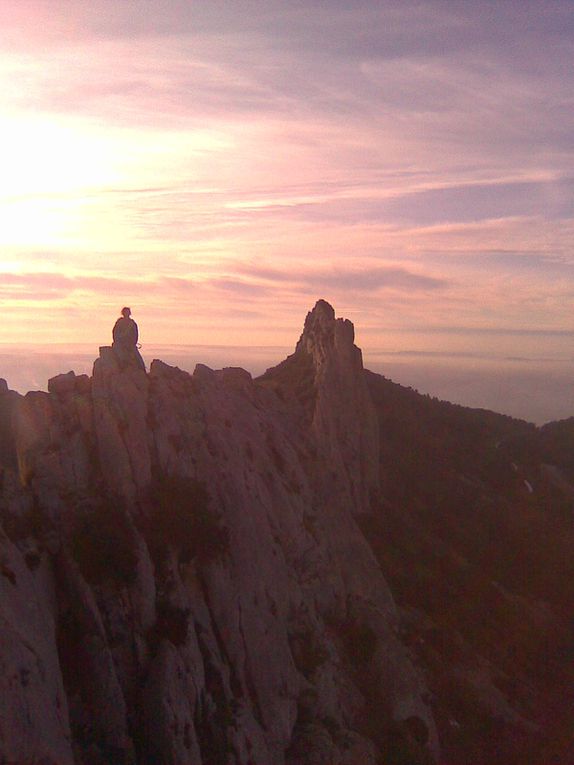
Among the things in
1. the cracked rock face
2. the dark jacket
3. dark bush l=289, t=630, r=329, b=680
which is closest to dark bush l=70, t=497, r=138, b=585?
the cracked rock face

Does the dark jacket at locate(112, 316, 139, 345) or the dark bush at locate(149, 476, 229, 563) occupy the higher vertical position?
the dark jacket at locate(112, 316, 139, 345)

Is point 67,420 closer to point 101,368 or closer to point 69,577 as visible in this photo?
point 101,368

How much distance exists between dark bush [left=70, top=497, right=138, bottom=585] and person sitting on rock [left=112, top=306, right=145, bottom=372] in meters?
8.41

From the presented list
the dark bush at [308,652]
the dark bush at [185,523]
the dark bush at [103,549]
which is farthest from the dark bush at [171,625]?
the dark bush at [308,652]

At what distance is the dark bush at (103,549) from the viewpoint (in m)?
22.8

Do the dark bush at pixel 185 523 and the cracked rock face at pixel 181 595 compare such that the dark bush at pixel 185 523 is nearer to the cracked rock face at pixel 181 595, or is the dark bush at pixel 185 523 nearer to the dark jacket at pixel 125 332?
the cracked rock face at pixel 181 595

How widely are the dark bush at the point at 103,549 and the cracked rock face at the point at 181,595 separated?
52 millimetres

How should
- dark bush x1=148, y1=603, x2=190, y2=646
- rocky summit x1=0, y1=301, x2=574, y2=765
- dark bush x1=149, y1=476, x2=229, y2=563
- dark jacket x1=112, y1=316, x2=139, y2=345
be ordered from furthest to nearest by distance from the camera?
1. dark jacket x1=112, y1=316, x2=139, y2=345
2. dark bush x1=149, y1=476, x2=229, y2=563
3. dark bush x1=148, y1=603, x2=190, y2=646
4. rocky summit x1=0, y1=301, x2=574, y2=765

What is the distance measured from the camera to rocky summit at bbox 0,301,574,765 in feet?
69.8

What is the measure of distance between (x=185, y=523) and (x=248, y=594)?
3.35 m

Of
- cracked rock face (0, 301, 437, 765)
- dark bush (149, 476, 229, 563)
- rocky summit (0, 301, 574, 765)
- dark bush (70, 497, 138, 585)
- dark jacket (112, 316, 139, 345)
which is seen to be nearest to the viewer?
cracked rock face (0, 301, 437, 765)

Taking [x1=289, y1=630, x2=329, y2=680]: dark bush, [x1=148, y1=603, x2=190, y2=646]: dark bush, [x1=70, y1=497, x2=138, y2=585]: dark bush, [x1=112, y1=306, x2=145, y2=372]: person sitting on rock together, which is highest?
[x1=112, y1=306, x2=145, y2=372]: person sitting on rock

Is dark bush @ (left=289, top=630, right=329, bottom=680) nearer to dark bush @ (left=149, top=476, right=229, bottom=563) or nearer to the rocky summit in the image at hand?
the rocky summit

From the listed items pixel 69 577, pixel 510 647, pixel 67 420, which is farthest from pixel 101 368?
pixel 510 647
